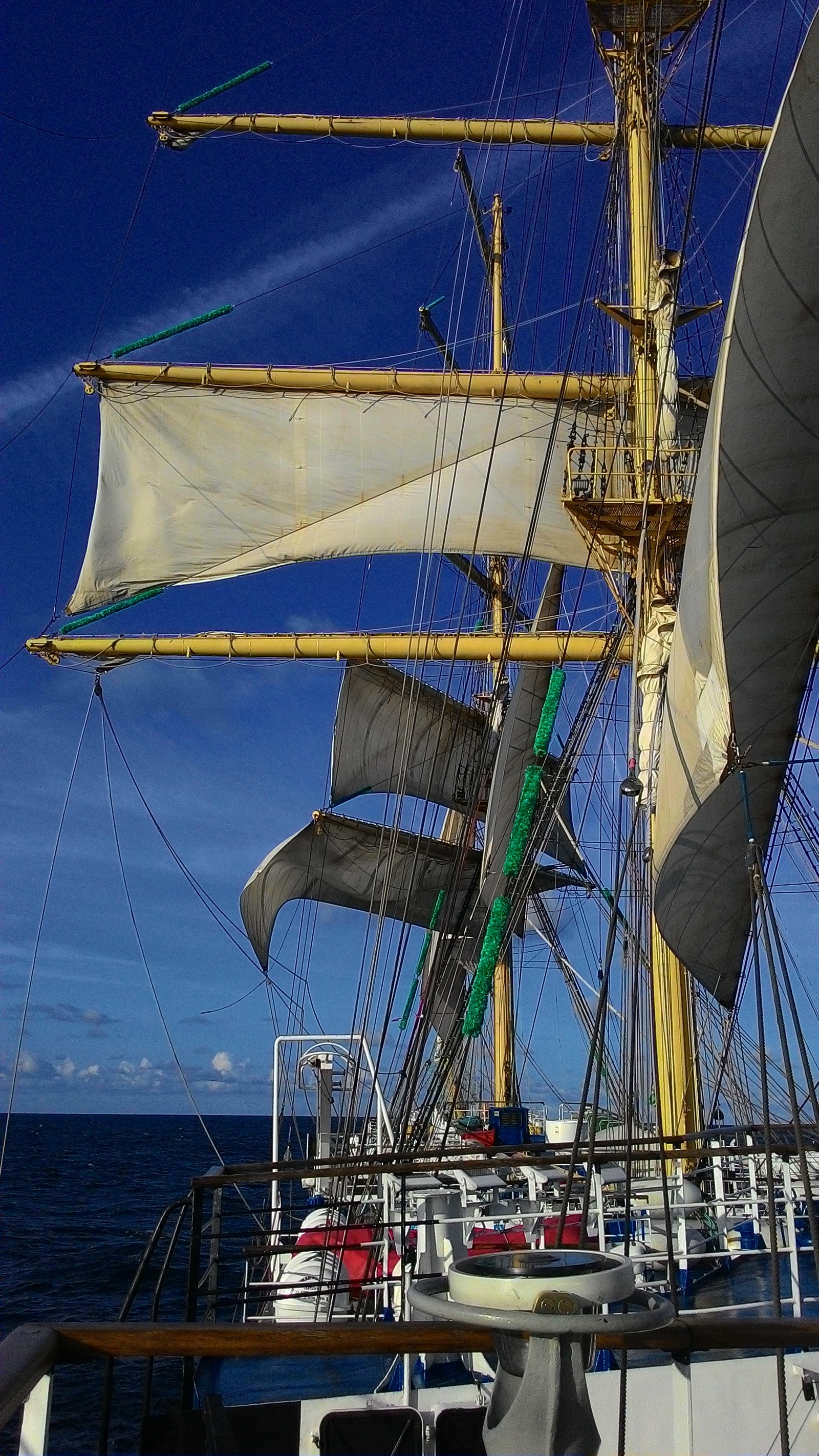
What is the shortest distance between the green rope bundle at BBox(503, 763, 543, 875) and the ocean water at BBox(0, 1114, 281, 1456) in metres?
5.18

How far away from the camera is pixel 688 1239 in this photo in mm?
8570

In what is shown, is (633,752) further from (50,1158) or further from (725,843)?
(50,1158)

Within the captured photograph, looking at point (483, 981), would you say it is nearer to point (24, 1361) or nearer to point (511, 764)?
point (511, 764)

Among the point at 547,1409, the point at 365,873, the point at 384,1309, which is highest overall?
the point at 365,873

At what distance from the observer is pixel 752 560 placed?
22.3 ft

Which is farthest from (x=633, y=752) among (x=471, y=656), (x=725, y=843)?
(x=471, y=656)

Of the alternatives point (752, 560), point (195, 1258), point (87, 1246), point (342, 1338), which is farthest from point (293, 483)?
point (342, 1338)

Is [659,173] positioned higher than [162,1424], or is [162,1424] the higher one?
[659,173]

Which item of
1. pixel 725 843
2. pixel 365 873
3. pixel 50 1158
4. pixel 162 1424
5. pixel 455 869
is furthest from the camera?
pixel 50 1158

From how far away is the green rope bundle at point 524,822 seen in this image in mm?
14469

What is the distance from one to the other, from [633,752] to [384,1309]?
14.2 ft

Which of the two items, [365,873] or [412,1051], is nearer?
[412,1051]

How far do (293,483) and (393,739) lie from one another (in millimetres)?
6475

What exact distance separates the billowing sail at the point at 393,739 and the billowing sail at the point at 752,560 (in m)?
16.3
